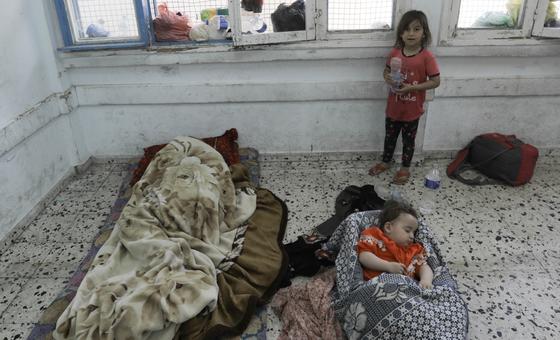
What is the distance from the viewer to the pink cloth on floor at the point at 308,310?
1.79m

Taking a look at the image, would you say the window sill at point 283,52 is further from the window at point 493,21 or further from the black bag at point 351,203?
the black bag at point 351,203

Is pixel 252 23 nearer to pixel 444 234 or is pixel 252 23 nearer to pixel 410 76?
pixel 410 76

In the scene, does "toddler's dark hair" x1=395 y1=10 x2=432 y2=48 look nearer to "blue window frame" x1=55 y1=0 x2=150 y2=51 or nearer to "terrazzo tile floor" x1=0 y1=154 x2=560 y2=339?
"terrazzo tile floor" x1=0 y1=154 x2=560 y2=339

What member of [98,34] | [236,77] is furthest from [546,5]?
[98,34]

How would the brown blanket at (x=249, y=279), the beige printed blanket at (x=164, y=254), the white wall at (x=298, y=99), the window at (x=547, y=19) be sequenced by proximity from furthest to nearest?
the white wall at (x=298, y=99)
the window at (x=547, y=19)
the brown blanket at (x=249, y=279)
the beige printed blanket at (x=164, y=254)

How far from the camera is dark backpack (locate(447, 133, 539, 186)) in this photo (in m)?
2.89

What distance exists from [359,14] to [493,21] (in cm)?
90

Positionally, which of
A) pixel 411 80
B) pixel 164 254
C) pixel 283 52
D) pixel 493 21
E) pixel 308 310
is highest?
pixel 493 21

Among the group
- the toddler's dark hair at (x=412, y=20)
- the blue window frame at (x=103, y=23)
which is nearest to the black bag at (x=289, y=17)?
the toddler's dark hair at (x=412, y=20)

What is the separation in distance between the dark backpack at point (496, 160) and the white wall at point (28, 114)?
2.75 metres

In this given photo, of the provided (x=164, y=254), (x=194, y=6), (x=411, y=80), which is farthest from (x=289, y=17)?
(x=164, y=254)

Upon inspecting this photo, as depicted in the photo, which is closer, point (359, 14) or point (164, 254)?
point (164, 254)

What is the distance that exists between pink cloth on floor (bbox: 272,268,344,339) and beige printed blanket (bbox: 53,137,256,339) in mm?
322

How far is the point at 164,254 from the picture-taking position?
1886mm
